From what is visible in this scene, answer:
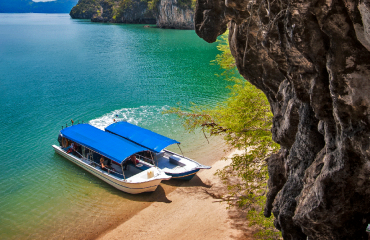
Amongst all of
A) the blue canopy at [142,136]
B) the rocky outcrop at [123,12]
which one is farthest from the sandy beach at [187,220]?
the rocky outcrop at [123,12]

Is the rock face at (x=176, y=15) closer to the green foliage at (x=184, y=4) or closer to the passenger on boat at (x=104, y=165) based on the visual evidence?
the green foliage at (x=184, y=4)

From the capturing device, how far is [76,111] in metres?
33.8

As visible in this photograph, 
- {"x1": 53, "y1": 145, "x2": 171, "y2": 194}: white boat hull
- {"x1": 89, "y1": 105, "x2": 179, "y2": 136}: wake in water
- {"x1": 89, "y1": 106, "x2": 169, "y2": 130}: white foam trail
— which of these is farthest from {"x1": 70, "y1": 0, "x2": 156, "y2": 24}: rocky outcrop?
{"x1": 53, "y1": 145, "x2": 171, "y2": 194}: white boat hull

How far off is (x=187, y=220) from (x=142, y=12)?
126350 mm

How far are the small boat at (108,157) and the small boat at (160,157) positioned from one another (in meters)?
0.65

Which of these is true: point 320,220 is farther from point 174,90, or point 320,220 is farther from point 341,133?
point 174,90

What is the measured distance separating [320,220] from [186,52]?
6154cm

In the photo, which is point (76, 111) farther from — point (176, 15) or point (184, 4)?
point (184, 4)

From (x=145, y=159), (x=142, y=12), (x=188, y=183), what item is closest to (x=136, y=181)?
(x=145, y=159)

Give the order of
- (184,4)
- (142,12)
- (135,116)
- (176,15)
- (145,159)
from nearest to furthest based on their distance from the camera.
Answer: (145,159) < (135,116) < (184,4) < (176,15) < (142,12)

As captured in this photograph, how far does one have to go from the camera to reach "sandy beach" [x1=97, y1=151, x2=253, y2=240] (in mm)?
16484

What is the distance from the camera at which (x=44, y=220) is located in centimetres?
1812

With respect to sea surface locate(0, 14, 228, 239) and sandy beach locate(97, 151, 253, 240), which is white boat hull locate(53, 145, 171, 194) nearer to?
sea surface locate(0, 14, 228, 239)

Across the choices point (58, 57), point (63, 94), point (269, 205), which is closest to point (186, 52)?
point (58, 57)
